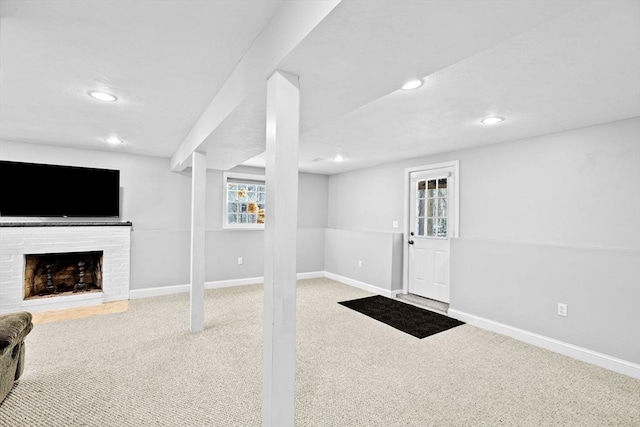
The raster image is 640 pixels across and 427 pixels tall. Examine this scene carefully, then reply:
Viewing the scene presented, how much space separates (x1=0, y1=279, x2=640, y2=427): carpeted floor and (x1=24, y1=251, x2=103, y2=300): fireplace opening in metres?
1.02

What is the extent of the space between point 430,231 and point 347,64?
3.92m

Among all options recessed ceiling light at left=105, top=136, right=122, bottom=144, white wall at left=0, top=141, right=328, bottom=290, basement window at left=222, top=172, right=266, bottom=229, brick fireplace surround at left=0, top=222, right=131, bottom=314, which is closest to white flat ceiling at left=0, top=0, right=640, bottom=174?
recessed ceiling light at left=105, top=136, right=122, bottom=144

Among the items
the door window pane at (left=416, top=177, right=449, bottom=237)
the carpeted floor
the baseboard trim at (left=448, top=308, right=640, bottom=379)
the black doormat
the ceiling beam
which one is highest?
the ceiling beam

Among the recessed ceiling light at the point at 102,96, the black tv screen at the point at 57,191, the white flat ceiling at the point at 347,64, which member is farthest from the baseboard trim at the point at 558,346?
the black tv screen at the point at 57,191

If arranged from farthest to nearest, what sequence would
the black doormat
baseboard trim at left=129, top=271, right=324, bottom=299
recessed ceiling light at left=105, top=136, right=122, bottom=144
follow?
baseboard trim at left=129, top=271, right=324, bottom=299 → recessed ceiling light at left=105, top=136, right=122, bottom=144 → the black doormat

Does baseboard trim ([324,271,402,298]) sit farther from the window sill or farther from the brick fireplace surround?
the brick fireplace surround

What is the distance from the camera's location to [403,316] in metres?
4.22

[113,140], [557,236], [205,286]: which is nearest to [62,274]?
[205,286]

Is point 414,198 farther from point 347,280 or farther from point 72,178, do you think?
point 72,178

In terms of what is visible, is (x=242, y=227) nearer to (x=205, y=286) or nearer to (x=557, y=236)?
(x=205, y=286)

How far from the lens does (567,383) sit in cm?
258

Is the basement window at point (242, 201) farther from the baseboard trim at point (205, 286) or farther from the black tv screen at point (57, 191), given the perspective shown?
the black tv screen at point (57, 191)

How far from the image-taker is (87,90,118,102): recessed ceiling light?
2.49m

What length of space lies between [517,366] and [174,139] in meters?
4.48
